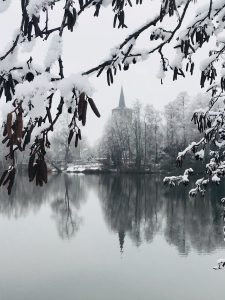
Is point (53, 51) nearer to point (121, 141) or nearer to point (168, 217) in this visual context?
point (168, 217)

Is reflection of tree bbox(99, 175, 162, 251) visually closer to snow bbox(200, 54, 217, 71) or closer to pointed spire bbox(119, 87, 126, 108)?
snow bbox(200, 54, 217, 71)

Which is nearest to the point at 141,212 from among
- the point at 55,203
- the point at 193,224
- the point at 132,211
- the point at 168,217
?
the point at 132,211

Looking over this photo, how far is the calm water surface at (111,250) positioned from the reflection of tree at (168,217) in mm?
44

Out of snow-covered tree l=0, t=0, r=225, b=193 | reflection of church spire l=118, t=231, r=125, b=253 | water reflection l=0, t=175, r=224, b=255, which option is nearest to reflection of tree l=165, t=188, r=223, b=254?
water reflection l=0, t=175, r=224, b=255

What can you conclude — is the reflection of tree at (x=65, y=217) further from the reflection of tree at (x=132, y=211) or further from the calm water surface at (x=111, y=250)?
the reflection of tree at (x=132, y=211)

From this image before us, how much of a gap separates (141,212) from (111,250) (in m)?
8.23

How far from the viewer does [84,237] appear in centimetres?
1811

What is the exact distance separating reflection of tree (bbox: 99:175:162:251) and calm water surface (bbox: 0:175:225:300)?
0.06 metres

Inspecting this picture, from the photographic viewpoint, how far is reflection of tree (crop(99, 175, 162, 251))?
18656 millimetres

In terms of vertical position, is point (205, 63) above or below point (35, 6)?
A: above

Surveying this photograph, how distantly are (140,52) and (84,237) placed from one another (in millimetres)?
16475

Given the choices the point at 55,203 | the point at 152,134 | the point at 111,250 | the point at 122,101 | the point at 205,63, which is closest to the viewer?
the point at 205,63

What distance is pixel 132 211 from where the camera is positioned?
953 inches

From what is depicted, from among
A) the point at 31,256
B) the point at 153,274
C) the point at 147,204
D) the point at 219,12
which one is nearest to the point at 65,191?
the point at 147,204
